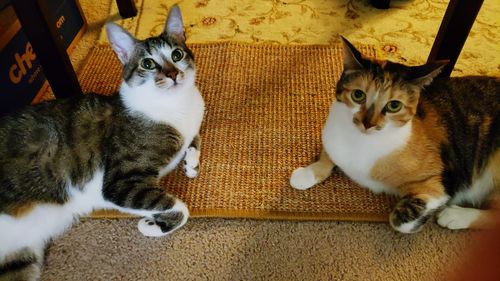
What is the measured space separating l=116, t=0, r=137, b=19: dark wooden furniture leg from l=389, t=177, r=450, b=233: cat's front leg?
1496 millimetres

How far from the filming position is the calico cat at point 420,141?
0.95 metres

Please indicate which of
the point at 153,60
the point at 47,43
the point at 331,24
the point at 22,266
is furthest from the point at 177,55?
the point at 331,24

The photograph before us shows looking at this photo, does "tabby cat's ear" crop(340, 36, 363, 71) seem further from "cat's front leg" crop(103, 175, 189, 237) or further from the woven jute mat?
"cat's front leg" crop(103, 175, 189, 237)

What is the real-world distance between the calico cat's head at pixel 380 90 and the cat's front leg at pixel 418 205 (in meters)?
0.20

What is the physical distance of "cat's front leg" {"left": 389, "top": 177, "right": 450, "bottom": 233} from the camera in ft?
3.37

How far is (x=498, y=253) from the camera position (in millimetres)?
342

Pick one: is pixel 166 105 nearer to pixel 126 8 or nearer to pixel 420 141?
pixel 420 141

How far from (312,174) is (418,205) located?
0.31 metres

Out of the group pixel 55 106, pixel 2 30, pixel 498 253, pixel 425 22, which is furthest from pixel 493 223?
pixel 425 22

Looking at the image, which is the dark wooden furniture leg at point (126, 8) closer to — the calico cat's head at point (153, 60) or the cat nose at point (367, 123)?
the calico cat's head at point (153, 60)

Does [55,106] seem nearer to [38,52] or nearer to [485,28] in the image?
[38,52]

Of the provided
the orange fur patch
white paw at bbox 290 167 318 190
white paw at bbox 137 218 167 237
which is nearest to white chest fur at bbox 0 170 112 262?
white paw at bbox 137 218 167 237

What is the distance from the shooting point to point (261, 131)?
138 centimetres

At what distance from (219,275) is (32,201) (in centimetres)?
54
